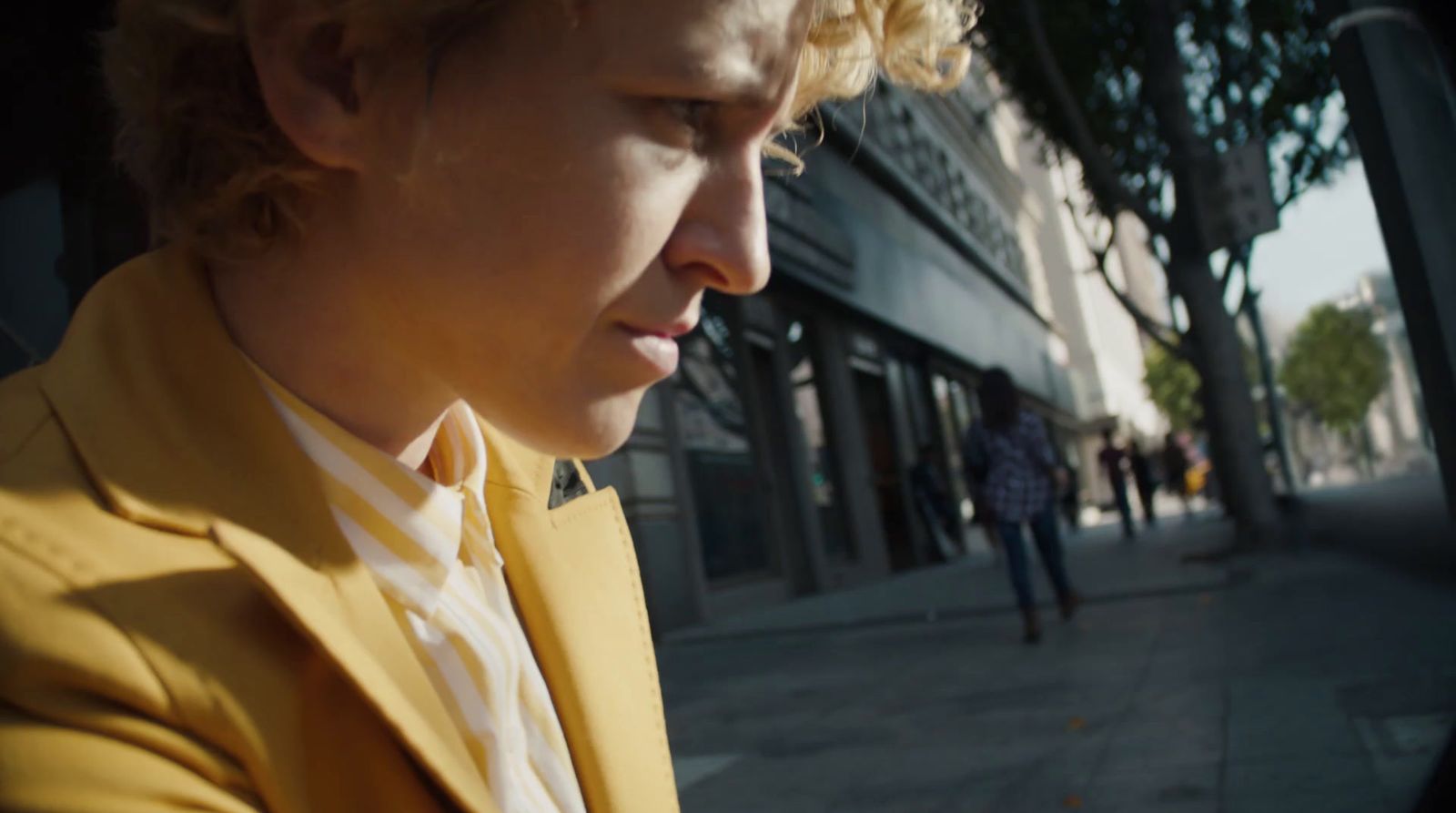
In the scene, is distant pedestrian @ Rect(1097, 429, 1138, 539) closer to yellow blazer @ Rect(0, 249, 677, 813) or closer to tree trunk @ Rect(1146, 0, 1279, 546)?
tree trunk @ Rect(1146, 0, 1279, 546)

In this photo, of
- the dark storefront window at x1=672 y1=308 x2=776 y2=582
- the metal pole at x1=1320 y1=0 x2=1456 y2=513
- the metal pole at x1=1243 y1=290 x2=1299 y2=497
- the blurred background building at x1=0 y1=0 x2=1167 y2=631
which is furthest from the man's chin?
the metal pole at x1=1243 y1=290 x2=1299 y2=497

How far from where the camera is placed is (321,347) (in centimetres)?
91

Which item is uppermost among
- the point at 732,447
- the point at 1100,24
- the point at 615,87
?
the point at 1100,24

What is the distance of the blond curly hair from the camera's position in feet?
2.89

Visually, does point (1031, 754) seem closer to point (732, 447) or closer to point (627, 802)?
point (627, 802)

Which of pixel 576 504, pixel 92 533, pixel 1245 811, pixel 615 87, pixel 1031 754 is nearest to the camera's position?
pixel 92 533

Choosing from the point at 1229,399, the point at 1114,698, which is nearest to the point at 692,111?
the point at 1114,698

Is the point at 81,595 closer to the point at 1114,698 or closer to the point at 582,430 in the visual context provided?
the point at 582,430

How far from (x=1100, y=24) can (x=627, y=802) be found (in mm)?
12658

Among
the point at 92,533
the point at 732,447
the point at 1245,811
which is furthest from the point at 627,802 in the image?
the point at 732,447

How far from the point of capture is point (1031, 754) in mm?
4141

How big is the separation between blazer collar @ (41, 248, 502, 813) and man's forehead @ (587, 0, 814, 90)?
0.36 meters

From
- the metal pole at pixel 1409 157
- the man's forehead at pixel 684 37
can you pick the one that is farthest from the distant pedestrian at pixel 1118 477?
the man's forehead at pixel 684 37

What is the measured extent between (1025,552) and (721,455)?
579 cm
